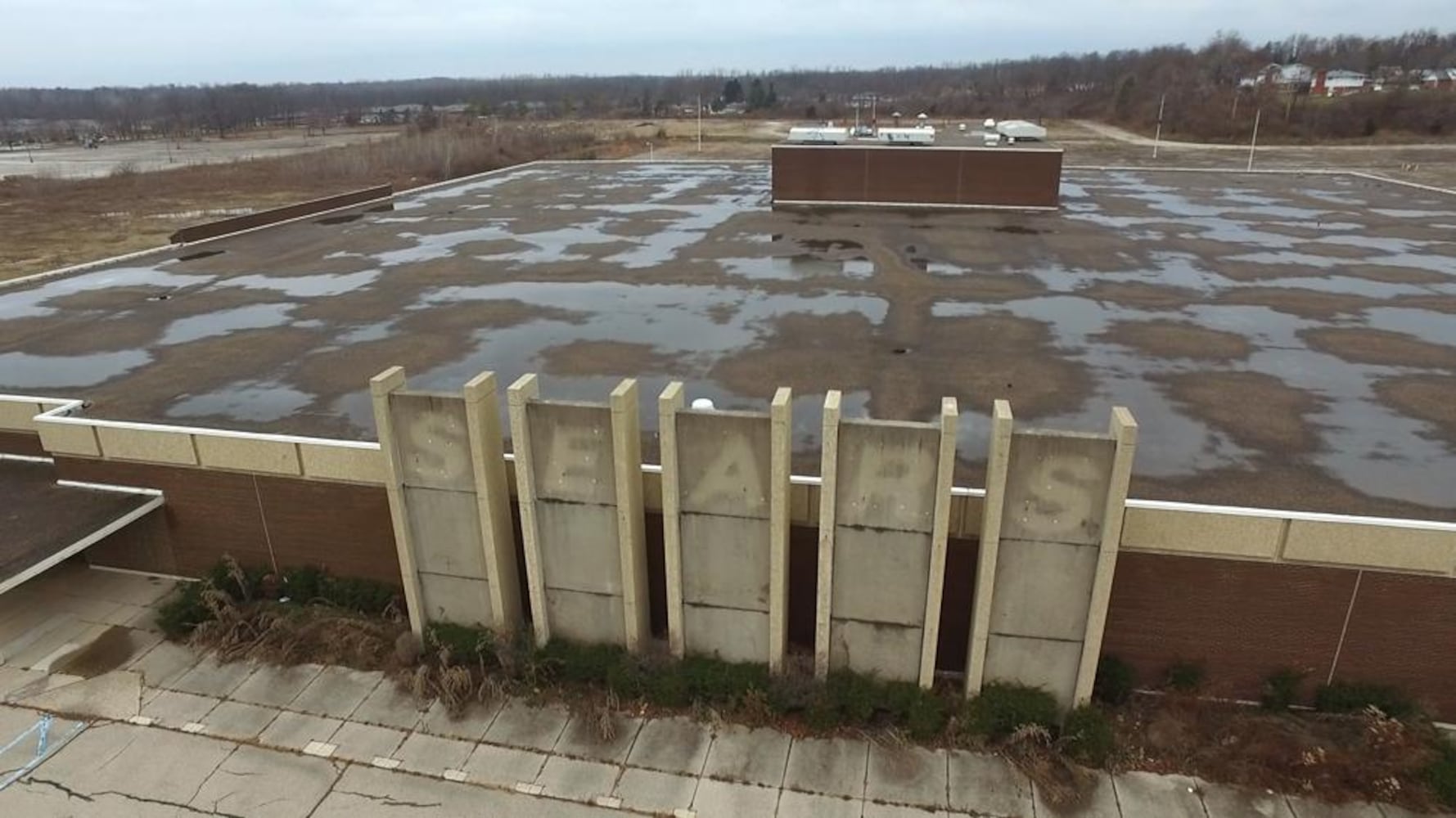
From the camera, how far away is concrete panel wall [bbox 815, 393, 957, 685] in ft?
36.9

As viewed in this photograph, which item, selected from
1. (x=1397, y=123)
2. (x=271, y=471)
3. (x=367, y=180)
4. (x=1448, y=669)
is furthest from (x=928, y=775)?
(x=1397, y=123)

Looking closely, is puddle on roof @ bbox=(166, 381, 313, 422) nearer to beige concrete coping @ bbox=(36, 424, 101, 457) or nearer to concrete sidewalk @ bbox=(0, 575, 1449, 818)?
beige concrete coping @ bbox=(36, 424, 101, 457)

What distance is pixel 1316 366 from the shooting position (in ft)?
57.4

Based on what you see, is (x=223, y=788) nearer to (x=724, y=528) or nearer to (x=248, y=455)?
(x=248, y=455)

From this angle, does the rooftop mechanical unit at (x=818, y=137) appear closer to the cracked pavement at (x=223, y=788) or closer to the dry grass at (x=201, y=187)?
the dry grass at (x=201, y=187)

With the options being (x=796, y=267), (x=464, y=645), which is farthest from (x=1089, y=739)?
(x=796, y=267)

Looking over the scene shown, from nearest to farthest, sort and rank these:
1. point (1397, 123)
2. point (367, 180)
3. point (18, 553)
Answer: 1. point (18, 553)
2. point (367, 180)
3. point (1397, 123)

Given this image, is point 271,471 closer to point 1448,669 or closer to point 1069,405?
point 1069,405

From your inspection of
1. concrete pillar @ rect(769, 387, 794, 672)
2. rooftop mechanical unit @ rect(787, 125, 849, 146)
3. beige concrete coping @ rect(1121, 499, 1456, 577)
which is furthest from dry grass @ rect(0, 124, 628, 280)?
beige concrete coping @ rect(1121, 499, 1456, 577)

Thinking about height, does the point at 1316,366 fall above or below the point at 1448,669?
above

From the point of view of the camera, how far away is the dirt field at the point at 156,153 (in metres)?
87.9

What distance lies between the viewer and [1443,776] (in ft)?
35.6

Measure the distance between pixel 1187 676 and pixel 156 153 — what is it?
13487 cm

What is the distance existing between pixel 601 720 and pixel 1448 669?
11355mm
